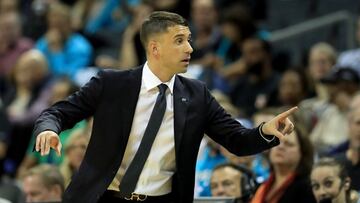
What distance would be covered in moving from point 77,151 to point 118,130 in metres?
3.06

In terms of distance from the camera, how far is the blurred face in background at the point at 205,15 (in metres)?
10.9

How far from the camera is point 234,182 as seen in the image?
288 inches

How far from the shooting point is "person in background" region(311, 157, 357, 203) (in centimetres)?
661

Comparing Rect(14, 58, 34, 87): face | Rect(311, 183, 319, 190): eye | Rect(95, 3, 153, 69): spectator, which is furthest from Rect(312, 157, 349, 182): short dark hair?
Rect(14, 58, 34, 87): face

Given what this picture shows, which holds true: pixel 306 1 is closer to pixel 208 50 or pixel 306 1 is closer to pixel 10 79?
pixel 208 50

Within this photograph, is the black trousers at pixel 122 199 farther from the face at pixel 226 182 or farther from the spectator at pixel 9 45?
the spectator at pixel 9 45

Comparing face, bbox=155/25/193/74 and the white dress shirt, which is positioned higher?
face, bbox=155/25/193/74

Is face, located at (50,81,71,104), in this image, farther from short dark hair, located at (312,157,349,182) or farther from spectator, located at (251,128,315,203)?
short dark hair, located at (312,157,349,182)

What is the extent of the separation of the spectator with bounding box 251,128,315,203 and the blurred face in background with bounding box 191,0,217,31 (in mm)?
3814

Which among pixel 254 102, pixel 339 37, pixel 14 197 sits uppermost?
pixel 339 37

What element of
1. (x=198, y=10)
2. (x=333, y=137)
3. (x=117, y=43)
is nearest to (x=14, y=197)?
(x=333, y=137)

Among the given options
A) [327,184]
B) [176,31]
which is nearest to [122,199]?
[176,31]

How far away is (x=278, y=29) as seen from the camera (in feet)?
38.2

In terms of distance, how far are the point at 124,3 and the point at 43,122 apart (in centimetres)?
683
